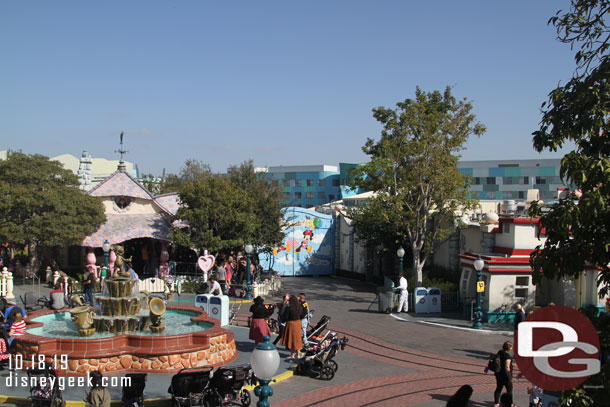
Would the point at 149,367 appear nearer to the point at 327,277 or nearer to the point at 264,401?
the point at 264,401

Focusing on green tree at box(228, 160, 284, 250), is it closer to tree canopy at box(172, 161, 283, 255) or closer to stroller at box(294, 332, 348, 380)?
tree canopy at box(172, 161, 283, 255)

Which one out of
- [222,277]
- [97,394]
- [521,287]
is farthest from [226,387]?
[222,277]

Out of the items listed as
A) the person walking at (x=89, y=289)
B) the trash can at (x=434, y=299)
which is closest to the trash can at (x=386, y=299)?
the trash can at (x=434, y=299)

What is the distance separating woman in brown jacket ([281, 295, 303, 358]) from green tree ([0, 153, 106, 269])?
16.4 metres

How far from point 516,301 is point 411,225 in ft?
22.7

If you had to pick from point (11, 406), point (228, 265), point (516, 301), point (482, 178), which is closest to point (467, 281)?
point (516, 301)

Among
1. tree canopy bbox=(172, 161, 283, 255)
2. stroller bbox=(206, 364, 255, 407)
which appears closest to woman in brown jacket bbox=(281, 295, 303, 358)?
stroller bbox=(206, 364, 255, 407)

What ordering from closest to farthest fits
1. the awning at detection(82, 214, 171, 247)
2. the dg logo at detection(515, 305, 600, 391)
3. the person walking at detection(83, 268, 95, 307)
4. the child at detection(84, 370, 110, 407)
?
the dg logo at detection(515, 305, 600, 391)
the child at detection(84, 370, 110, 407)
the person walking at detection(83, 268, 95, 307)
the awning at detection(82, 214, 171, 247)

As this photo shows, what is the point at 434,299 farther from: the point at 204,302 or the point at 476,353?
the point at 204,302

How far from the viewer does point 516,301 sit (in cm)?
2077

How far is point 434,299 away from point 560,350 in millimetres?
16601

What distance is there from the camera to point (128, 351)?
13039mm

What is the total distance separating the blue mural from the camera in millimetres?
35875

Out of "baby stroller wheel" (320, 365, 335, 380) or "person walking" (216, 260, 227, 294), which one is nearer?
"baby stroller wheel" (320, 365, 335, 380)
